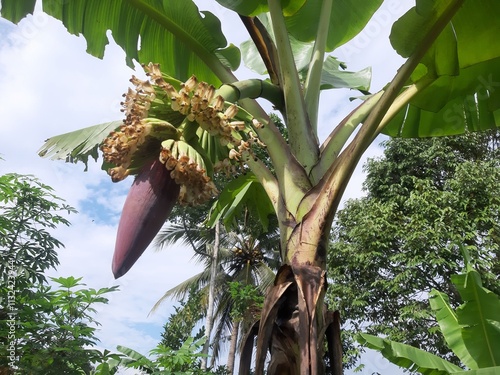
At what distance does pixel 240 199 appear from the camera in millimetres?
2119

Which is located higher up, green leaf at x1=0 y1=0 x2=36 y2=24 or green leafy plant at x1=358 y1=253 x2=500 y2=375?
green leaf at x1=0 y1=0 x2=36 y2=24

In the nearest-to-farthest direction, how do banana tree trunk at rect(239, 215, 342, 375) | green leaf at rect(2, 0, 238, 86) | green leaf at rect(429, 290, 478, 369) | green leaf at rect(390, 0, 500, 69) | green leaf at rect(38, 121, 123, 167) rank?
1. banana tree trunk at rect(239, 215, 342, 375)
2. green leaf at rect(390, 0, 500, 69)
3. green leaf at rect(2, 0, 238, 86)
4. green leaf at rect(38, 121, 123, 167)
5. green leaf at rect(429, 290, 478, 369)

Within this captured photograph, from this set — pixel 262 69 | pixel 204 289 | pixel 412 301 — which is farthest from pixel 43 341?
pixel 204 289

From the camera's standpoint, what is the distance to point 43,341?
1995 millimetres

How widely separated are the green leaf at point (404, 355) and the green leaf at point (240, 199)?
784 millimetres

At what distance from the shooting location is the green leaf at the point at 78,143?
76.5 inches

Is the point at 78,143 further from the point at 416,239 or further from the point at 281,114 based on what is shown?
the point at 416,239

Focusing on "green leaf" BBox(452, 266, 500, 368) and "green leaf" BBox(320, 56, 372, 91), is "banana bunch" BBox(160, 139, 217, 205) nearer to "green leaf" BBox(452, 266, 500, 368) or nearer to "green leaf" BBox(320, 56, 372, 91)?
"green leaf" BBox(320, 56, 372, 91)

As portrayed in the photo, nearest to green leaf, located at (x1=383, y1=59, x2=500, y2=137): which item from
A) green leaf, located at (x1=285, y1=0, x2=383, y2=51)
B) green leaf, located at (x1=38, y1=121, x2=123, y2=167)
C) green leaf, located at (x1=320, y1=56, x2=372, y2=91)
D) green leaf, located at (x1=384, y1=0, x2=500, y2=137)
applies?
green leaf, located at (x1=384, y1=0, x2=500, y2=137)

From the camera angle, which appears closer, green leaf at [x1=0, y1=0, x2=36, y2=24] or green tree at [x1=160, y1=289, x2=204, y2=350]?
green leaf at [x1=0, y1=0, x2=36, y2=24]

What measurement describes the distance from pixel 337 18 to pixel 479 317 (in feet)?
5.16

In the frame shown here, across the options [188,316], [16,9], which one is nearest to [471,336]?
[16,9]

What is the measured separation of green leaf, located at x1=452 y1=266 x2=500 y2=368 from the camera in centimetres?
216

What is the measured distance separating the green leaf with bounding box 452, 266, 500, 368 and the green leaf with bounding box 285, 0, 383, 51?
1259 millimetres
